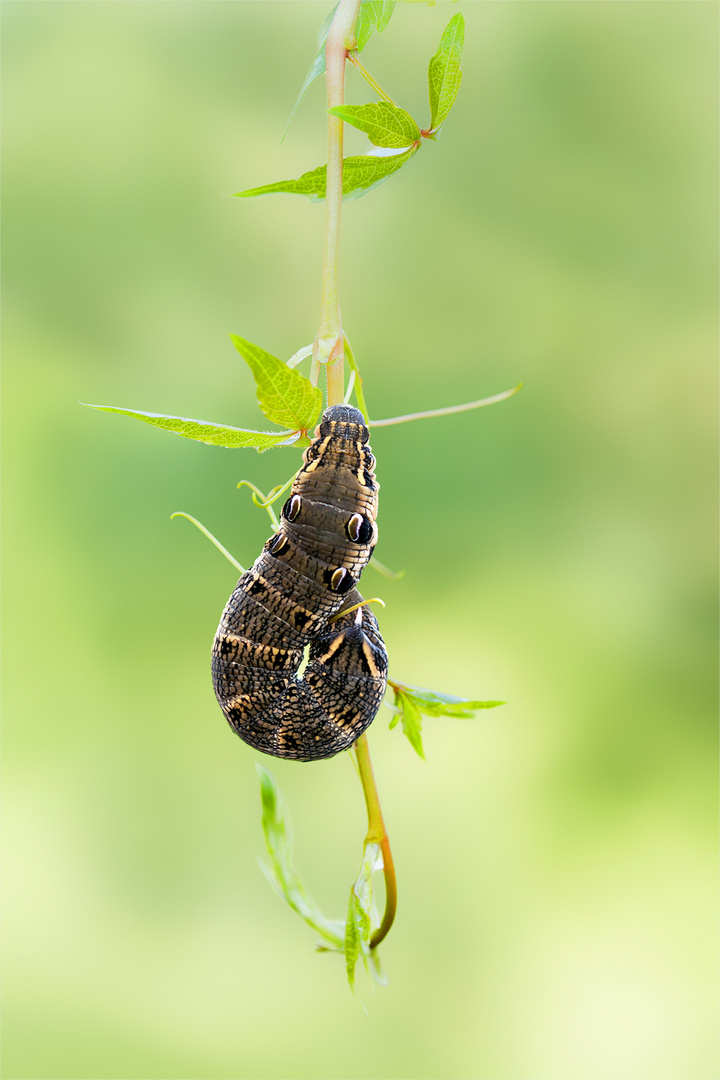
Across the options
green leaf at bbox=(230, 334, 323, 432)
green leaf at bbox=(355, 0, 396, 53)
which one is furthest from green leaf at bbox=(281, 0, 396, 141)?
green leaf at bbox=(230, 334, 323, 432)

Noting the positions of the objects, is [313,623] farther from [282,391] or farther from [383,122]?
[383,122]

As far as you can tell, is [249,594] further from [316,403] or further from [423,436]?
[423,436]

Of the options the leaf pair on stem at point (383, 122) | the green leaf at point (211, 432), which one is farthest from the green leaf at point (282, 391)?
the leaf pair on stem at point (383, 122)

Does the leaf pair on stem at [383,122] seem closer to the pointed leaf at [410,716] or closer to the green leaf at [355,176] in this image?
the green leaf at [355,176]

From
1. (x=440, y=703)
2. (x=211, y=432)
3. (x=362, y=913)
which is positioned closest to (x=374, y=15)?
(x=211, y=432)

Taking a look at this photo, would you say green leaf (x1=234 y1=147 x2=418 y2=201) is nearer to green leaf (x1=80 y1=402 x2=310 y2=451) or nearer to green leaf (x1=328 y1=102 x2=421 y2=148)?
green leaf (x1=328 y1=102 x2=421 y2=148)

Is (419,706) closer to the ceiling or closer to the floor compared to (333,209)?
closer to the floor

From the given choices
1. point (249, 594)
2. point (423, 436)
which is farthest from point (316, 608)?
point (423, 436)
